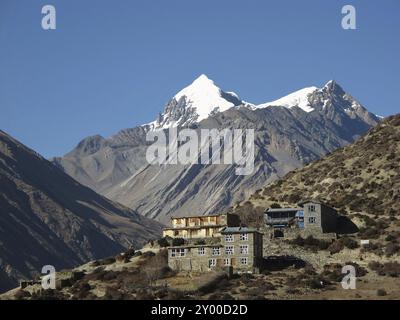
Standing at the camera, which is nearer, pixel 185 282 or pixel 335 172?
pixel 185 282

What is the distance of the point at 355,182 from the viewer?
164 meters

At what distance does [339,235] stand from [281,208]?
14.6m

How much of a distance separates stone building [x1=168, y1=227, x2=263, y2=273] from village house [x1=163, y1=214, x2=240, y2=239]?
38.4 feet

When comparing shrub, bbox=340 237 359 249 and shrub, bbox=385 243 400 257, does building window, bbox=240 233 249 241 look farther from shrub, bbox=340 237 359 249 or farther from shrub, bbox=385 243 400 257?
shrub, bbox=385 243 400 257

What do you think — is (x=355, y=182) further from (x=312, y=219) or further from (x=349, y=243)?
(x=349, y=243)

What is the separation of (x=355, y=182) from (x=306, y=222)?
2985 centimetres

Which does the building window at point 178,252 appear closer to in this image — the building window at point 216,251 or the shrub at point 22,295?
the building window at point 216,251

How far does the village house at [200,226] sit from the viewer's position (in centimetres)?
14050

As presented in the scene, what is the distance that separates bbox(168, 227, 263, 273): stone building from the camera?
124 meters

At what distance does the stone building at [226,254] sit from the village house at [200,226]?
1169 cm

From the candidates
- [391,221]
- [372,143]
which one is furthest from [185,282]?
[372,143]
